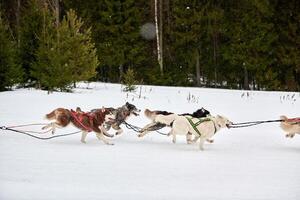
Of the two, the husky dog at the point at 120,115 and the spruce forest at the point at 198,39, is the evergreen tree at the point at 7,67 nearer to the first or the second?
the husky dog at the point at 120,115

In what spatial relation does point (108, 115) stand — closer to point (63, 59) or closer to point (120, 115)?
point (120, 115)

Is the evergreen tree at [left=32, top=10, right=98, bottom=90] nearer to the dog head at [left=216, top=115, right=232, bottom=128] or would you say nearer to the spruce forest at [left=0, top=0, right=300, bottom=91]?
the spruce forest at [left=0, top=0, right=300, bottom=91]

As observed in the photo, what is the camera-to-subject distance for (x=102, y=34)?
97.9 feet

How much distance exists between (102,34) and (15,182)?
84.0 feet

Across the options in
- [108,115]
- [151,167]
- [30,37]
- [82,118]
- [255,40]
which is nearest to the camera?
[151,167]

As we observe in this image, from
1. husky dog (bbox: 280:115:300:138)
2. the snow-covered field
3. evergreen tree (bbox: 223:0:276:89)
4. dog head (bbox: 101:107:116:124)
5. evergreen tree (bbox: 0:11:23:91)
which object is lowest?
the snow-covered field

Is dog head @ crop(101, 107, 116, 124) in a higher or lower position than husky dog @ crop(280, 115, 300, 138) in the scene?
higher

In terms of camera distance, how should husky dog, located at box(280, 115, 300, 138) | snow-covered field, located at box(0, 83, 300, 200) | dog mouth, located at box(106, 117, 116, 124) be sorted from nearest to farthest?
snow-covered field, located at box(0, 83, 300, 200) < husky dog, located at box(280, 115, 300, 138) < dog mouth, located at box(106, 117, 116, 124)

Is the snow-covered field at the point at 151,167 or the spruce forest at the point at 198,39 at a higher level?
the spruce forest at the point at 198,39

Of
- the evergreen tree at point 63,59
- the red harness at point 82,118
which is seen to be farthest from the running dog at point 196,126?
the evergreen tree at point 63,59

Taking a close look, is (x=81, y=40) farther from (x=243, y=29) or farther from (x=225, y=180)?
(x=243, y=29)


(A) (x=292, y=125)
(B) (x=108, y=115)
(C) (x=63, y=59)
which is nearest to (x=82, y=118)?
(B) (x=108, y=115)

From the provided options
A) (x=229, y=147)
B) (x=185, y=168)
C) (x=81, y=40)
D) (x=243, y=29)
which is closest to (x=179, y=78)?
(x=243, y=29)

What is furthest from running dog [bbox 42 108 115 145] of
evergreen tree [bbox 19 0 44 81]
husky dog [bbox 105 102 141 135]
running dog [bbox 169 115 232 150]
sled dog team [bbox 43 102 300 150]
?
evergreen tree [bbox 19 0 44 81]
